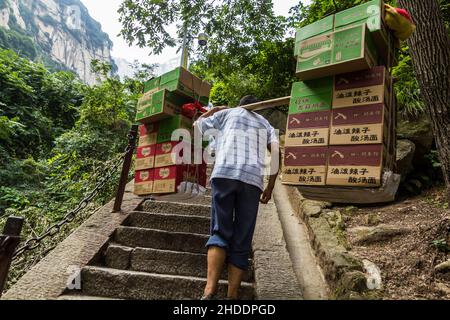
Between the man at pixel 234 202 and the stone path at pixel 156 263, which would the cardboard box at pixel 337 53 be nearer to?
the man at pixel 234 202

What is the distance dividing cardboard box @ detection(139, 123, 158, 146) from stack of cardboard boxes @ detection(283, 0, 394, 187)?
5.06 ft

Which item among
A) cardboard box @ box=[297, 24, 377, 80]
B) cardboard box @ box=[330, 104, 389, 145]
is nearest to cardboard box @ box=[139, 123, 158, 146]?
cardboard box @ box=[297, 24, 377, 80]

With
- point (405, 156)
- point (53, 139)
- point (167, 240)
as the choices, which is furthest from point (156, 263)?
point (53, 139)

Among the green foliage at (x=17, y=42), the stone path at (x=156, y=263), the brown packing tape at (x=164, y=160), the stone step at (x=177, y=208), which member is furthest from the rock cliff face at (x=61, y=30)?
the brown packing tape at (x=164, y=160)

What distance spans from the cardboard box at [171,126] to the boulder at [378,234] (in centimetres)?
205

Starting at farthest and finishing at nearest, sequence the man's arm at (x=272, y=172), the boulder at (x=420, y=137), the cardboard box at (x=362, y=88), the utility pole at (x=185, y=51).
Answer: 1. the utility pole at (x=185, y=51)
2. the boulder at (x=420, y=137)
3. the man's arm at (x=272, y=172)
4. the cardboard box at (x=362, y=88)

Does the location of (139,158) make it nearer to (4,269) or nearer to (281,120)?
(4,269)

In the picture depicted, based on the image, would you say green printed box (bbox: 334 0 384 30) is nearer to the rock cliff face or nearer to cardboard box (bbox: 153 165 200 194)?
cardboard box (bbox: 153 165 200 194)

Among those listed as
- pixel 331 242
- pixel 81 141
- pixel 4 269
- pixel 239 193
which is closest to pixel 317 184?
pixel 239 193

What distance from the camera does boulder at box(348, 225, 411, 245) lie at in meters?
3.28

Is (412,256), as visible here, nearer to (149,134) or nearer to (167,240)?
(167,240)

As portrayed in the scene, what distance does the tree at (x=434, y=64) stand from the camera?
2736 millimetres

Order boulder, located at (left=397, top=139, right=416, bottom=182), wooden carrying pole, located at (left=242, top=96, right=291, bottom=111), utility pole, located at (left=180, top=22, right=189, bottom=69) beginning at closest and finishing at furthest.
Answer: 1. wooden carrying pole, located at (left=242, top=96, right=291, bottom=111)
2. boulder, located at (left=397, top=139, right=416, bottom=182)
3. utility pole, located at (left=180, top=22, right=189, bottom=69)

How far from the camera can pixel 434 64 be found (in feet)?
9.17
